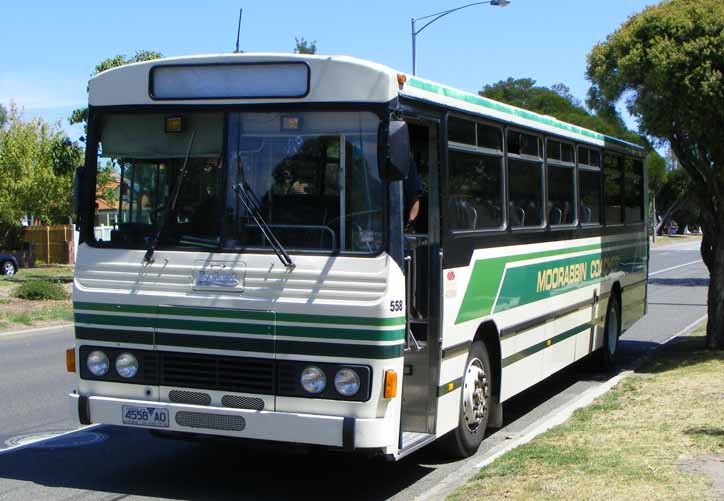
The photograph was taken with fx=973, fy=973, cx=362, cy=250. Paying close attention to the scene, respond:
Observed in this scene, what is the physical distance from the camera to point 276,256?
6801mm

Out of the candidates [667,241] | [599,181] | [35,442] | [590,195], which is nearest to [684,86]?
[599,181]

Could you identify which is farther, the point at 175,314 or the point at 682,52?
the point at 682,52

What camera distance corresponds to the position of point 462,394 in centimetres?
812

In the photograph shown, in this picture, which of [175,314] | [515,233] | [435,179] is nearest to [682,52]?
[515,233]

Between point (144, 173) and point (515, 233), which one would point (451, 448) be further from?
point (144, 173)

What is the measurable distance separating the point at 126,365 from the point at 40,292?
1698 cm

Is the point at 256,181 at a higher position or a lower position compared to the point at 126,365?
higher

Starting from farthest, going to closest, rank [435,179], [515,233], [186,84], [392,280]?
[515,233], [435,179], [186,84], [392,280]

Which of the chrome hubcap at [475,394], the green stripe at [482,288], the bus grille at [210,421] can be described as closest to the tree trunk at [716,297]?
the green stripe at [482,288]

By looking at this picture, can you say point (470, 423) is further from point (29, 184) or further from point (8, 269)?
point (29, 184)

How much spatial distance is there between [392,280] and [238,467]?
2596 millimetres

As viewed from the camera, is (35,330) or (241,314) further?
(35,330)

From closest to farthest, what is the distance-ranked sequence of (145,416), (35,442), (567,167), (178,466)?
(145,416) < (178,466) < (35,442) < (567,167)

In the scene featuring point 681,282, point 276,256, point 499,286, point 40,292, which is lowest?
point 681,282
